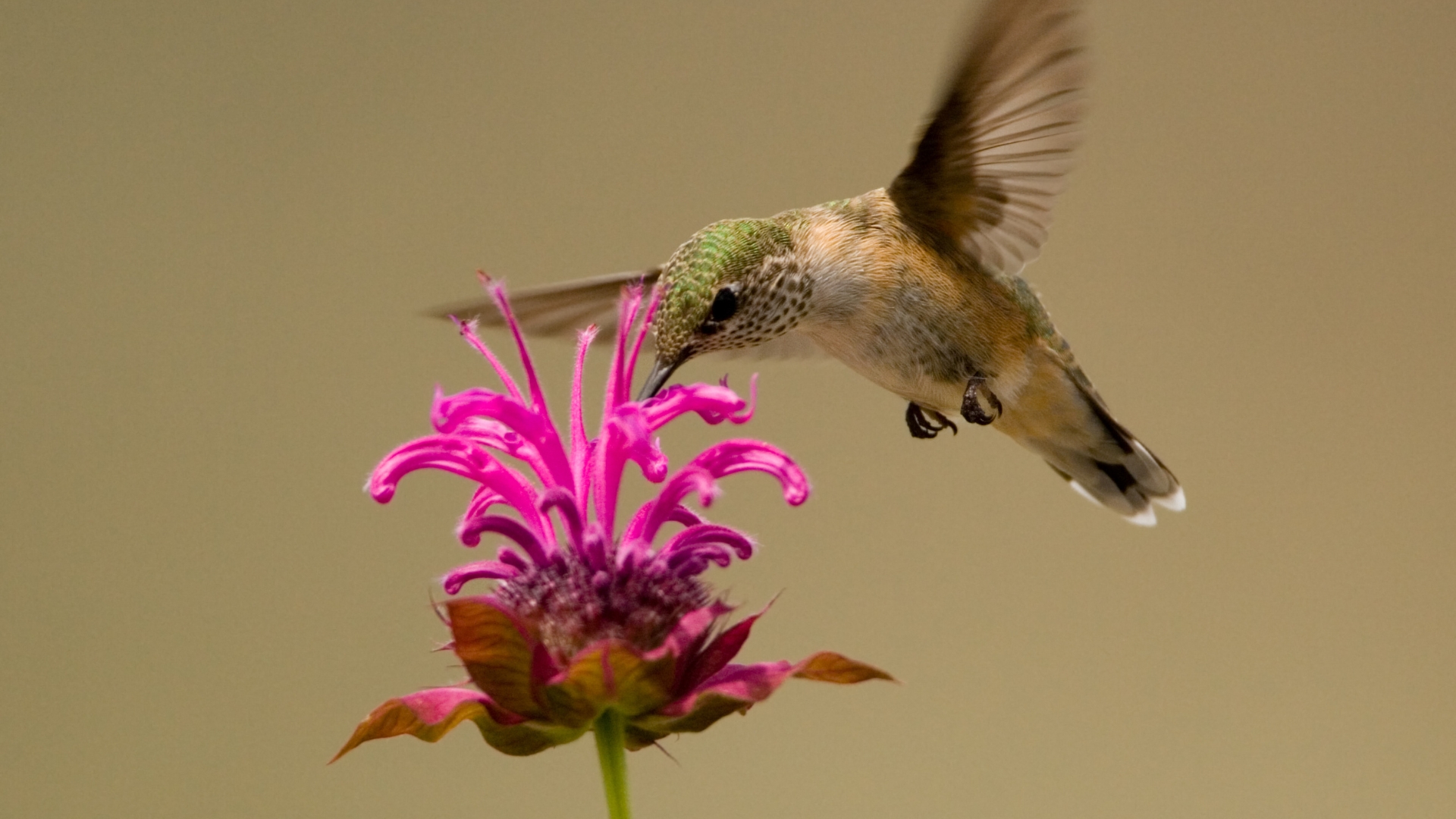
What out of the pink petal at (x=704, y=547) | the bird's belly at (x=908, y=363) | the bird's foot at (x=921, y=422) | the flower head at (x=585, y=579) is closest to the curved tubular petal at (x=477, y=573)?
the flower head at (x=585, y=579)

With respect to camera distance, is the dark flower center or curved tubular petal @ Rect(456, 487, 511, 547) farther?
curved tubular petal @ Rect(456, 487, 511, 547)

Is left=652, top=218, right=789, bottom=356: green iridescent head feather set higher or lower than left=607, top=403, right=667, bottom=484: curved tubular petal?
higher

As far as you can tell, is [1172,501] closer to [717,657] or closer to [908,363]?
[908,363]

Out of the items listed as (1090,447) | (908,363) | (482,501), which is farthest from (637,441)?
(1090,447)

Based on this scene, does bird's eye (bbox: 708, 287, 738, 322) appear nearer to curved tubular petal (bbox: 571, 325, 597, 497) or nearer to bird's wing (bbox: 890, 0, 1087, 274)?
curved tubular petal (bbox: 571, 325, 597, 497)

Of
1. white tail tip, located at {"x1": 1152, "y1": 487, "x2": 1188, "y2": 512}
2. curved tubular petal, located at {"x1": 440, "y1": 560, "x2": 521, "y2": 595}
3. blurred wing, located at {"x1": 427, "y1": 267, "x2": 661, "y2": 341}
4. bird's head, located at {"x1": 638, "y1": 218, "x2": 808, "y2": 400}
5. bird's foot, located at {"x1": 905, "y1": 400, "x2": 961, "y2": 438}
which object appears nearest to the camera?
curved tubular petal, located at {"x1": 440, "y1": 560, "x2": 521, "y2": 595}

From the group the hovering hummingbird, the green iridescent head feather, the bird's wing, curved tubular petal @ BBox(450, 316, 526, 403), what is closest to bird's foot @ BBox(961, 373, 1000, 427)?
the hovering hummingbird
